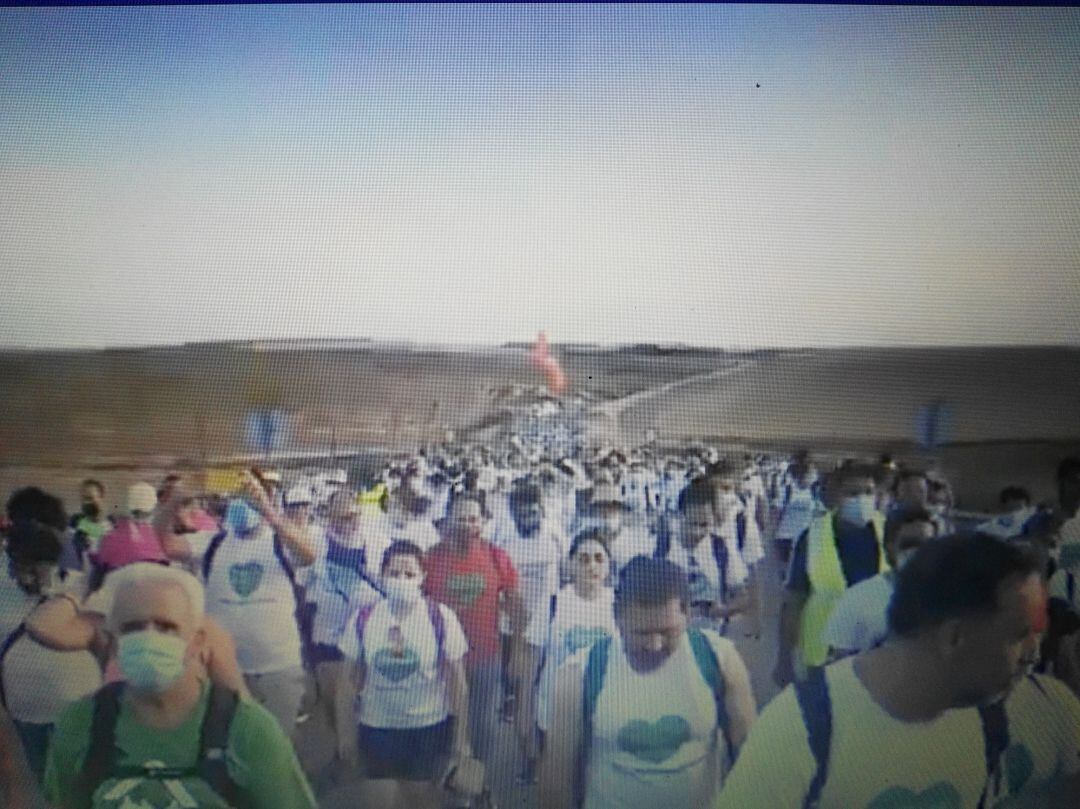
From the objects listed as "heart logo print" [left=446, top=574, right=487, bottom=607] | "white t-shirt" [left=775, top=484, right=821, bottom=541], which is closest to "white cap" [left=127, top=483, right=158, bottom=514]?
"heart logo print" [left=446, top=574, right=487, bottom=607]

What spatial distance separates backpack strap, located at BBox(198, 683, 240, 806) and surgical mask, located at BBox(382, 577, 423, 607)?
0.99 ft

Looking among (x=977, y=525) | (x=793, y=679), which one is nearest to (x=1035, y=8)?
(x=977, y=525)

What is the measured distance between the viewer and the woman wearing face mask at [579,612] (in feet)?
4.64

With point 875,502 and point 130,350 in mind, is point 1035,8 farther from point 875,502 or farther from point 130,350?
point 130,350

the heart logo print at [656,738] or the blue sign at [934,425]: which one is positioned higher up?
the blue sign at [934,425]

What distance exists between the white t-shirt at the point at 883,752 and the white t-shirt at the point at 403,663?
47cm

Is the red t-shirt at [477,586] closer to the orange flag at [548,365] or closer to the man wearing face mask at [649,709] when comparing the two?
the man wearing face mask at [649,709]

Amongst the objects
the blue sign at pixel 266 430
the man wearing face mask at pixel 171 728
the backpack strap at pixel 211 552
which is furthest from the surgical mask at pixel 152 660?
the blue sign at pixel 266 430

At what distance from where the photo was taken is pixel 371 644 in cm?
144

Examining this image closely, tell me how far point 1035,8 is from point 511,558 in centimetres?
126

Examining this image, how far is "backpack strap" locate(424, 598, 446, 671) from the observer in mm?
1438

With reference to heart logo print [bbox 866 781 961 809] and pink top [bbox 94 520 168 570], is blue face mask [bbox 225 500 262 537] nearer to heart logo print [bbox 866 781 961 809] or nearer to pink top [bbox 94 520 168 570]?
pink top [bbox 94 520 168 570]

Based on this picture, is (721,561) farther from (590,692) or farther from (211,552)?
(211,552)

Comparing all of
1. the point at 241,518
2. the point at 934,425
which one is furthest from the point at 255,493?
the point at 934,425
